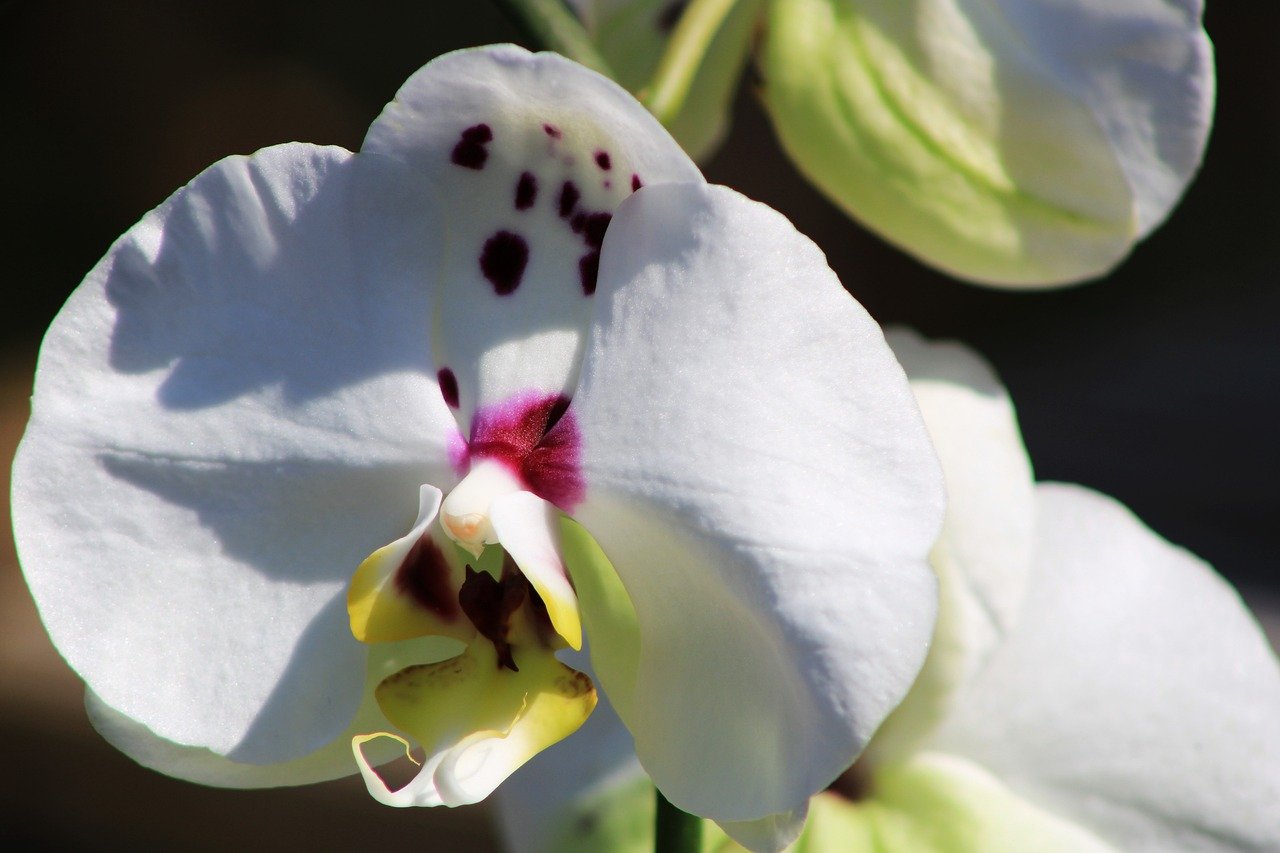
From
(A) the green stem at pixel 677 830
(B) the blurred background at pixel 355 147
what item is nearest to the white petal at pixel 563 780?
(A) the green stem at pixel 677 830

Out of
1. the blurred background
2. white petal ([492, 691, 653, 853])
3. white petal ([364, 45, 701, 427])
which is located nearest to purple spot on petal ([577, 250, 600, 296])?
white petal ([364, 45, 701, 427])

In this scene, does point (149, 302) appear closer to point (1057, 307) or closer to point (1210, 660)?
point (1210, 660)

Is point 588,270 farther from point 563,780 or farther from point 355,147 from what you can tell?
point 355,147

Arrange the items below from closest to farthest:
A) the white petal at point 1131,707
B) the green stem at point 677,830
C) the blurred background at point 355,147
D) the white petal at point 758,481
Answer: the white petal at point 758,481, the green stem at point 677,830, the white petal at point 1131,707, the blurred background at point 355,147

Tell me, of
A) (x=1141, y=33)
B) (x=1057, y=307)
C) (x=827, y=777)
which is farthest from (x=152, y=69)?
(x=827, y=777)

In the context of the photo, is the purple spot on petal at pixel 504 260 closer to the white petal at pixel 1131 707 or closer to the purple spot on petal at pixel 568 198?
the purple spot on petal at pixel 568 198

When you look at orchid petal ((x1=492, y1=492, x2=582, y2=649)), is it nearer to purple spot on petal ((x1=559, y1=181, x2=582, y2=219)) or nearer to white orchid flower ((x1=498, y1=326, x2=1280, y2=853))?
purple spot on petal ((x1=559, y1=181, x2=582, y2=219))
